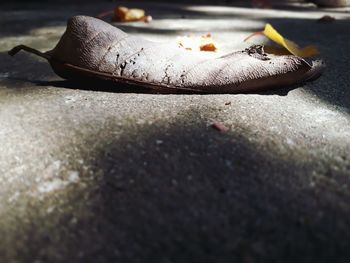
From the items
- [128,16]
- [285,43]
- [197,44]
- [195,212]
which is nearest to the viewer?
[195,212]

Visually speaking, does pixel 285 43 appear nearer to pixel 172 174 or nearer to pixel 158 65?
pixel 158 65

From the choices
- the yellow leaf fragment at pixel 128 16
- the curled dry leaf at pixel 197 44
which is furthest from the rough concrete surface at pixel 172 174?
the yellow leaf fragment at pixel 128 16

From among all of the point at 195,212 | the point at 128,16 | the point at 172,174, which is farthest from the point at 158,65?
the point at 128,16

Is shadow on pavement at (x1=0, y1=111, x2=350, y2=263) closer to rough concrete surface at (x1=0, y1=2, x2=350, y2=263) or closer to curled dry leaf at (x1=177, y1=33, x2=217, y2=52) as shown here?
rough concrete surface at (x1=0, y1=2, x2=350, y2=263)

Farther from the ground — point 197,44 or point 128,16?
point 197,44

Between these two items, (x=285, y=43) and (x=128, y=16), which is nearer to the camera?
(x=285, y=43)

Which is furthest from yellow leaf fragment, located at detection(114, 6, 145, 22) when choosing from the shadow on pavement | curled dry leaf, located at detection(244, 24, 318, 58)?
the shadow on pavement

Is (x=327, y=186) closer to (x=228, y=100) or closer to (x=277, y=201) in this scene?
(x=277, y=201)
